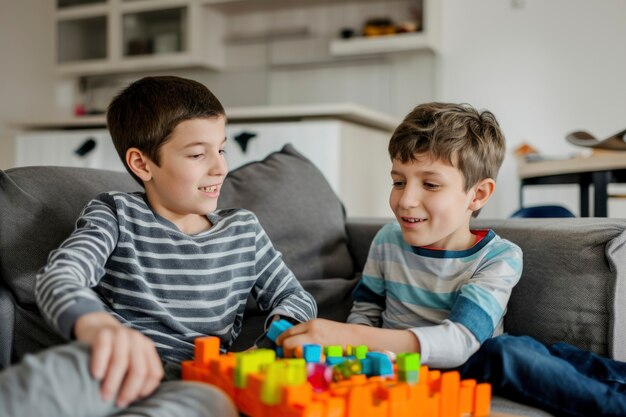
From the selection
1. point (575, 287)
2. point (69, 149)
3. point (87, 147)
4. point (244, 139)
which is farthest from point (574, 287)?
point (69, 149)

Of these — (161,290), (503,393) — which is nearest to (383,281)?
(503,393)

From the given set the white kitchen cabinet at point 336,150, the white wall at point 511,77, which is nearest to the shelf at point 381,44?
the white wall at point 511,77

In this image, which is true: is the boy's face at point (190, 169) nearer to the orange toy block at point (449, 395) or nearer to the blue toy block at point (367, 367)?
the blue toy block at point (367, 367)

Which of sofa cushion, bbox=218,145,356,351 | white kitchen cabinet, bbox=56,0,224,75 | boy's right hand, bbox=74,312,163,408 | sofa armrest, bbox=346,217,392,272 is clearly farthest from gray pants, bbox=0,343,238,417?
white kitchen cabinet, bbox=56,0,224,75

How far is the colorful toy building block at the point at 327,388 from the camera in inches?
31.8

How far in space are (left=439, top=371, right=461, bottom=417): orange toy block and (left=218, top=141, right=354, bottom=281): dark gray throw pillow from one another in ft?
2.53

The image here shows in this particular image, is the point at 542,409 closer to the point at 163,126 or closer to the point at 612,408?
the point at 612,408

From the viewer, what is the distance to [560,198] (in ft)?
13.1

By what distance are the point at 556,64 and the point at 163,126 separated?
3.28 metres

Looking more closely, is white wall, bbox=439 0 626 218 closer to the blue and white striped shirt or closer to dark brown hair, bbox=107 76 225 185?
the blue and white striped shirt

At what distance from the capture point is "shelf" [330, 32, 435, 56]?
4051 millimetres

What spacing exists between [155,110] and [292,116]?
246 cm

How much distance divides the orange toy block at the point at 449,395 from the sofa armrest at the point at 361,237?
0.87 meters

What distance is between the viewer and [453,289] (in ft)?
4.40
